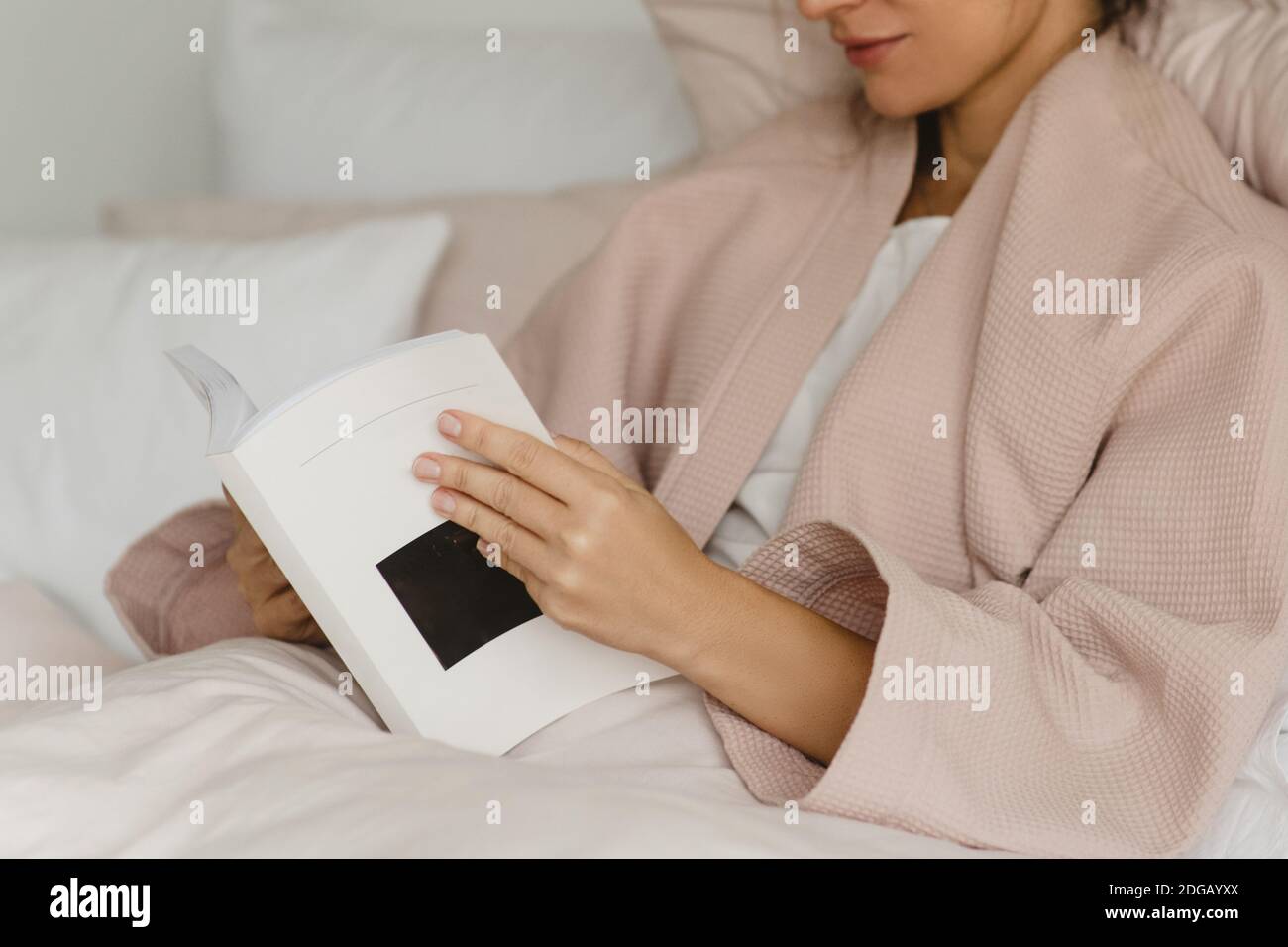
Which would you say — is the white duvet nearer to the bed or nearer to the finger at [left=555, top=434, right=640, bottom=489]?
the bed

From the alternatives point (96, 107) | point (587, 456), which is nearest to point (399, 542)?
point (587, 456)

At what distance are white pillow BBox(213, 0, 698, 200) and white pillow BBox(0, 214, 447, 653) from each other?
0.25 metres

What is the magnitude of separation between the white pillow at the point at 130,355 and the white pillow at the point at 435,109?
0.25 metres

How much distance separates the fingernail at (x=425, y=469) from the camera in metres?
0.70

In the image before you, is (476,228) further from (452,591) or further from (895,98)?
(452,591)

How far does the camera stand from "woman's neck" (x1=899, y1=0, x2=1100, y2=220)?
1010mm

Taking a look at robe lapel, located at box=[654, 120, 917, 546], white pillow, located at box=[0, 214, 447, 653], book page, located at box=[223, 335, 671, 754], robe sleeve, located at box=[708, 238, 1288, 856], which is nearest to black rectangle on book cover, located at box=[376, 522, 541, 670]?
book page, located at box=[223, 335, 671, 754]

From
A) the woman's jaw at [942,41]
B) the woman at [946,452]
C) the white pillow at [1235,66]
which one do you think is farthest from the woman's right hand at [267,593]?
the white pillow at [1235,66]

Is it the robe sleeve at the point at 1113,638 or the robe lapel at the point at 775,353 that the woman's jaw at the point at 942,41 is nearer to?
the robe lapel at the point at 775,353

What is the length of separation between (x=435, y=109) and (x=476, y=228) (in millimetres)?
236

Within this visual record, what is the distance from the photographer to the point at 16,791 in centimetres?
59

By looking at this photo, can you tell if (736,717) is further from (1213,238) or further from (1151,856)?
(1213,238)

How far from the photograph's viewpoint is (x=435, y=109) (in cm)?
139

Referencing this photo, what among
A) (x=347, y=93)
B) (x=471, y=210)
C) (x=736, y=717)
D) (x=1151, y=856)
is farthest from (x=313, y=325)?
(x=1151, y=856)
